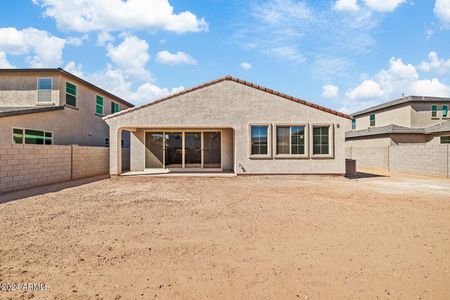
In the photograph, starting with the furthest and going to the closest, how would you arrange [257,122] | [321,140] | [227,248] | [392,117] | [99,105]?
[392,117], [99,105], [321,140], [257,122], [227,248]

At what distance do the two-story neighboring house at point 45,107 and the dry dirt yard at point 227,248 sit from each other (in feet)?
23.3

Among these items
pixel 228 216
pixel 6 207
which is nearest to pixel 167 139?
pixel 6 207

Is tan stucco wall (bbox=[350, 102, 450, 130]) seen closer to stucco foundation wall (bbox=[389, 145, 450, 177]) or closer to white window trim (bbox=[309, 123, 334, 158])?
stucco foundation wall (bbox=[389, 145, 450, 177])

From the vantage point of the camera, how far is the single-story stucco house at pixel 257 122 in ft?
42.2

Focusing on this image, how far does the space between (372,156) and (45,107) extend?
79.2 feet

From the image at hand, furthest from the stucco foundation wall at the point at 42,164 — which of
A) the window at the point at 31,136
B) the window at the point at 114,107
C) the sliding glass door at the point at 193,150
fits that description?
the window at the point at 114,107

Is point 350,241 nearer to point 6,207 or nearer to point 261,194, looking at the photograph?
point 261,194

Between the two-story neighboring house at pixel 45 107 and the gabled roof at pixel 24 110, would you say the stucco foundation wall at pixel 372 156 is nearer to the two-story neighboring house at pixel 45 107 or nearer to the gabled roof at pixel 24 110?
the two-story neighboring house at pixel 45 107

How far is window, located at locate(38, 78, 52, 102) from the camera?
1530cm

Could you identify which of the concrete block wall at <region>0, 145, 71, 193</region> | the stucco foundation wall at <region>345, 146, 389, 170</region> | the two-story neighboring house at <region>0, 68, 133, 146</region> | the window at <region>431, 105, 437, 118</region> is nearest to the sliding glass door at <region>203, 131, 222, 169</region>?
the concrete block wall at <region>0, 145, 71, 193</region>

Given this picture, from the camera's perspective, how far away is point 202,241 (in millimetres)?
4430

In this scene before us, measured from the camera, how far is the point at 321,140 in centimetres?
1301

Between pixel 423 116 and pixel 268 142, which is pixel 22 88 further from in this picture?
pixel 423 116

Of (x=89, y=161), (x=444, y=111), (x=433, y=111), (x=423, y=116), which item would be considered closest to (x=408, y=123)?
(x=423, y=116)
